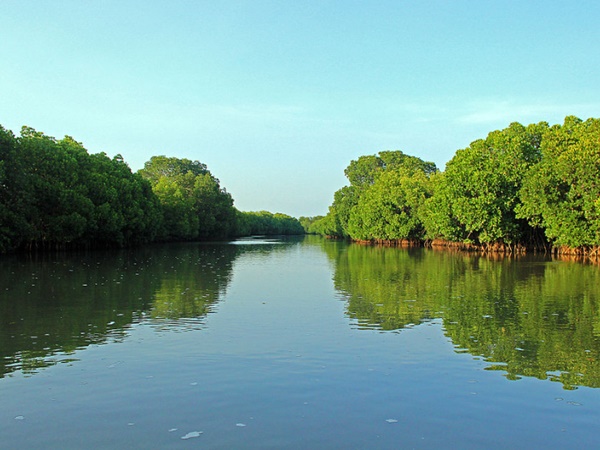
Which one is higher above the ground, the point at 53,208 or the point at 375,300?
the point at 53,208

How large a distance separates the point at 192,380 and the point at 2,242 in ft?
127

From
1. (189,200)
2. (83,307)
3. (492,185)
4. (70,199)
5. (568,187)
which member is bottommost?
(83,307)

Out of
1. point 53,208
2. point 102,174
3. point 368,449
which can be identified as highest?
point 102,174

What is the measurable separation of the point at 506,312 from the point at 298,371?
8.76 meters

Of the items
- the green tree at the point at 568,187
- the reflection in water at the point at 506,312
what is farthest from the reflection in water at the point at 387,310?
the green tree at the point at 568,187

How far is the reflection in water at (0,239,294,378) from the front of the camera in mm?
11203

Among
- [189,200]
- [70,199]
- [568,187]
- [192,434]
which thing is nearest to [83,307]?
[192,434]

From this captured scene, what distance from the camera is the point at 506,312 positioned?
51.8ft

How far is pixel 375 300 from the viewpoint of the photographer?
18.7m

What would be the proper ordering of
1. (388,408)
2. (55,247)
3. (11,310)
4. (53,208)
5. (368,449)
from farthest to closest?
1. (55,247)
2. (53,208)
3. (11,310)
4. (388,408)
5. (368,449)

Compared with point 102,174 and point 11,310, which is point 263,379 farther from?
point 102,174

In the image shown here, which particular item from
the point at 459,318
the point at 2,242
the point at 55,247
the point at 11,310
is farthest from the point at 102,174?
the point at 459,318

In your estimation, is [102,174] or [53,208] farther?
[102,174]

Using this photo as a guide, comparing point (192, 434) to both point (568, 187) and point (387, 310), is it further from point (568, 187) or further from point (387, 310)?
point (568, 187)
